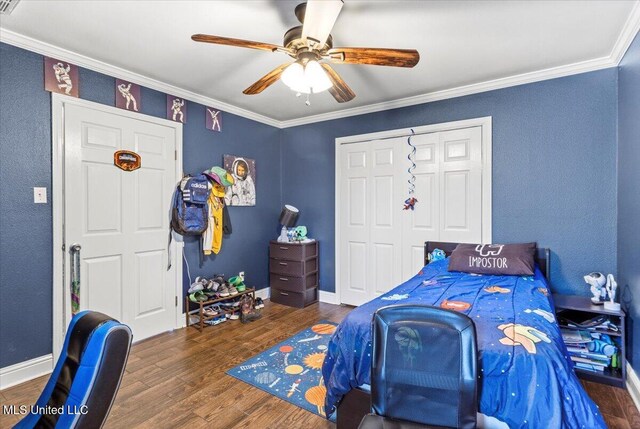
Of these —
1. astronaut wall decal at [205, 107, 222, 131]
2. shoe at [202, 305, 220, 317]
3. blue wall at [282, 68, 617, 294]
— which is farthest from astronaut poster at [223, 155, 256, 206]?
blue wall at [282, 68, 617, 294]

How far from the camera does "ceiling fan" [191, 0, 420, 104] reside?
176 cm

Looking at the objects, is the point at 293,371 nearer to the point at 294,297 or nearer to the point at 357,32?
the point at 294,297

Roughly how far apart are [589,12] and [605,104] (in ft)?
3.50

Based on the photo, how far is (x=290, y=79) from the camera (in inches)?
87.3

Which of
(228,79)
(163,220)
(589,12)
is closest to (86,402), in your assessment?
(163,220)

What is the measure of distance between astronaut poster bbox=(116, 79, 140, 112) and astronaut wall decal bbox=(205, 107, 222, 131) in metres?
0.80

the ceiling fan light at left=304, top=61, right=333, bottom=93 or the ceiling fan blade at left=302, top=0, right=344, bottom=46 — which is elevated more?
the ceiling fan blade at left=302, top=0, right=344, bottom=46

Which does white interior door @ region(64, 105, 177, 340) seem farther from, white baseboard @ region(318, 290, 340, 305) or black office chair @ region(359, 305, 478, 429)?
black office chair @ region(359, 305, 478, 429)

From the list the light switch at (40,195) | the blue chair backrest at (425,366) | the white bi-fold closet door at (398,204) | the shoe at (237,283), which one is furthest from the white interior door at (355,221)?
the light switch at (40,195)

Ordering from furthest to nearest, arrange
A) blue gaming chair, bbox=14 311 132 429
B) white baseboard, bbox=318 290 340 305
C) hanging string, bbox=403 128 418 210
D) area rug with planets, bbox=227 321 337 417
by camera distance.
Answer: white baseboard, bbox=318 290 340 305 → hanging string, bbox=403 128 418 210 → area rug with planets, bbox=227 321 337 417 → blue gaming chair, bbox=14 311 132 429

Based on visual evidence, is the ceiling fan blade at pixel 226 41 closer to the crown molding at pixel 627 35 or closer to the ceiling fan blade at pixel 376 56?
the ceiling fan blade at pixel 376 56

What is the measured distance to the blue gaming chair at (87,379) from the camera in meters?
0.87

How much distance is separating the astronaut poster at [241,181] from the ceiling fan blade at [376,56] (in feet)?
Result: 7.83

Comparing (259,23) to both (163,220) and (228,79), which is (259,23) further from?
(163,220)
